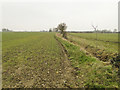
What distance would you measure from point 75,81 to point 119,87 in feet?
7.73

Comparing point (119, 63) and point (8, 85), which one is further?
point (119, 63)

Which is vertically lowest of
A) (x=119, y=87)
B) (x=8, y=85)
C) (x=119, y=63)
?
(x=8, y=85)

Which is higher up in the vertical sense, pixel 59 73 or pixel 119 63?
pixel 119 63

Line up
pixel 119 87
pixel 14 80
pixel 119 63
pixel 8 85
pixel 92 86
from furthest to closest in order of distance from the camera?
pixel 119 63, pixel 14 80, pixel 8 85, pixel 92 86, pixel 119 87

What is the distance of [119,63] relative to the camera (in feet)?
18.4

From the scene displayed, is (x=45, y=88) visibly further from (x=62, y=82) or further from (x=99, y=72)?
(x=99, y=72)

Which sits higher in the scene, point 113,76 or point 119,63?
point 119,63

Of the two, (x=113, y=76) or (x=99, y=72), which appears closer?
(x=113, y=76)

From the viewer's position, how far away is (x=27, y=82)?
467 cm

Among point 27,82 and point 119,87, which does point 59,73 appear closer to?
point 27,82

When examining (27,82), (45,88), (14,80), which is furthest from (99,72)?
(14,80)

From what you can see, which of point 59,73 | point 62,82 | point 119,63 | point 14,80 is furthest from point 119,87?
point 14,80

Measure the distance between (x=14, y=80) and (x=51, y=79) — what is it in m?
2.67

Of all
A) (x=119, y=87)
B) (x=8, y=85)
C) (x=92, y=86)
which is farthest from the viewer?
(x=8, y=85)
